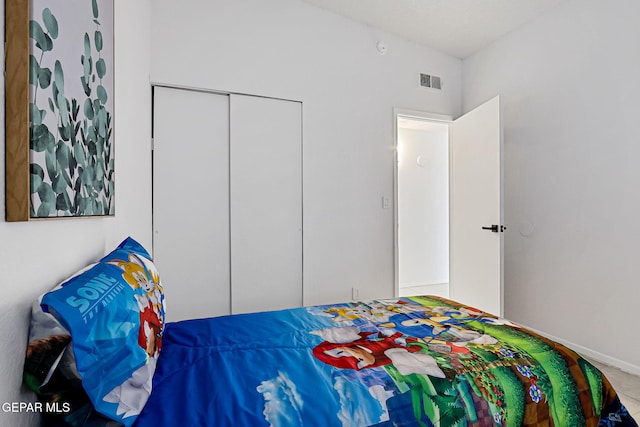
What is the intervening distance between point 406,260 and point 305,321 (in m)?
3.47

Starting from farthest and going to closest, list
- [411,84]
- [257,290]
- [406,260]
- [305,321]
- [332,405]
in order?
[406,260] → [411,84] → [257,290] → [305,321] → [332,405]

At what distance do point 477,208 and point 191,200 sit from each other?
2.58 m

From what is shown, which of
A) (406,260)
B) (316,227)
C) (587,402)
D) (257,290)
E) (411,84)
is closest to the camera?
(587,402)

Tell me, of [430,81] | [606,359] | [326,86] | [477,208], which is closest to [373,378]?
[606,359]

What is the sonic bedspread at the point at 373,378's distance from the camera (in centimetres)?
89

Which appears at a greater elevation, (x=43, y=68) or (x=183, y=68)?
(x=183, y=68)

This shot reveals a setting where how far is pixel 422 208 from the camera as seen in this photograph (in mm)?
4812

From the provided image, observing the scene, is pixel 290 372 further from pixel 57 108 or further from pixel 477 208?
pixel 477 208

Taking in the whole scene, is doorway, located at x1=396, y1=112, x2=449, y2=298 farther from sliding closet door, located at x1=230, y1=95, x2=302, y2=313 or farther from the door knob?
sliding closet door, located at x1=230, y1=95, x2=302, y2=313

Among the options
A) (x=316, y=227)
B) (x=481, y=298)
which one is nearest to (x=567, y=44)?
(x=481, y=298)

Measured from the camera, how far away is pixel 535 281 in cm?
281

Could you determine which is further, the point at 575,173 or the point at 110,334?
the point at 575,173

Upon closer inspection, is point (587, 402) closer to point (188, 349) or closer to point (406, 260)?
point (188, 349)

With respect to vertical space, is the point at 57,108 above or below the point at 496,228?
above
